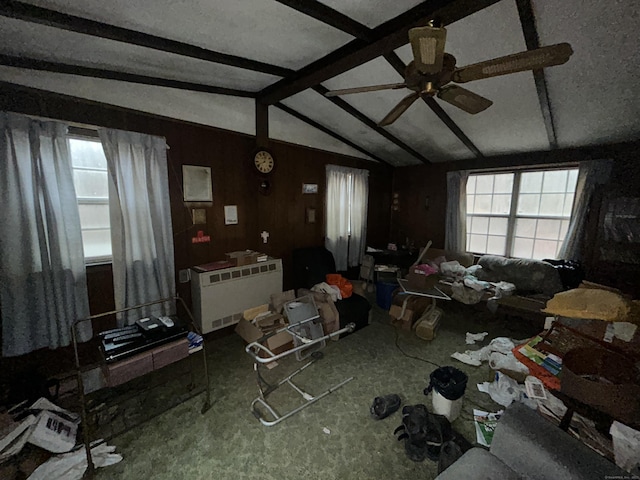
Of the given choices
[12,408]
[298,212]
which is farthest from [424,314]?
[12,408]

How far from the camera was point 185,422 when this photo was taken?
189 centimetres

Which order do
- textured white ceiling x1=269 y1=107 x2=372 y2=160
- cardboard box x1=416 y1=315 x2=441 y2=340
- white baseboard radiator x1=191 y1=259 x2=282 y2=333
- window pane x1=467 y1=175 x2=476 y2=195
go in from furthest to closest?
1. window pane x1=467 y1=175 x2=476 y2=195
2. textured white ceiling x1=269 y1=107 x2=372 y2=160
3. cardboard box x1=416 y1=315 x2=441 y2=340
4. white baseboard radiator x1=191 y1=259 x2=282 y2=333

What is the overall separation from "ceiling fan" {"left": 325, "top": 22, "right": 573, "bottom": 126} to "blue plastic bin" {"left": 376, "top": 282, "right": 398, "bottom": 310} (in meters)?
2.63

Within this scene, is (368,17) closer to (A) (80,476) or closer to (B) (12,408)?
(A) (80,476)

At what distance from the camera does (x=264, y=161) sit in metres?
3.37

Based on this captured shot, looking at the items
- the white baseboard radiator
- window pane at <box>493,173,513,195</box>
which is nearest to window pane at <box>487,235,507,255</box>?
window pane at <box>493,173,513,195</box>

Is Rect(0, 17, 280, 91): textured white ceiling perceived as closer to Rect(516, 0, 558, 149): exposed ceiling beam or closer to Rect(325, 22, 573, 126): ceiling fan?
Rect(325, 22, 573, 126): ceiling fan

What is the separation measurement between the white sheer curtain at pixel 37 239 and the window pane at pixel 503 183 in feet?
18.1

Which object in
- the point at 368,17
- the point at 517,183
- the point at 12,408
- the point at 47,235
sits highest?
the point at 368,17

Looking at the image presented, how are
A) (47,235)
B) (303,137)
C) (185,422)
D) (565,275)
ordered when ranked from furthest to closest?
(303,137)
(565,275)
(47,235)
(185,422)

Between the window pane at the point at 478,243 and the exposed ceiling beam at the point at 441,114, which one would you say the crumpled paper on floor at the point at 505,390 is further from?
the window pane at the point at 478,243

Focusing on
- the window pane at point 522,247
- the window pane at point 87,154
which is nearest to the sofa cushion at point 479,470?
the window pane at point 87,154

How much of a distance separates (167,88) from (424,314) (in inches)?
156

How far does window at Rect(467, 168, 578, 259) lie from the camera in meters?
3.64
